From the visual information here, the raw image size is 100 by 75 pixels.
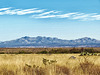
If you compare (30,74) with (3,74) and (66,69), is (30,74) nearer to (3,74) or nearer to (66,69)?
(3,74)

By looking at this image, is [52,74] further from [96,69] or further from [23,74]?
[96,69]

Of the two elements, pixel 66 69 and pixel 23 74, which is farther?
pixel 66 69

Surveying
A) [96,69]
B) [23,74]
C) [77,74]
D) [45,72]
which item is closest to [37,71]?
[45,72]

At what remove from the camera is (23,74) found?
25.2 ft

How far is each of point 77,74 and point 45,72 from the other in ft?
3.96

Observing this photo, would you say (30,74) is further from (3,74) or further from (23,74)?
(3,74)

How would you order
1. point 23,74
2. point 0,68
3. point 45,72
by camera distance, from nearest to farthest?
point 23,74 → point 45,72 → point 0,68

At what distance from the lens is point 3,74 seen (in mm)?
8320

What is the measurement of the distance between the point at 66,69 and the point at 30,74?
75.1 inches

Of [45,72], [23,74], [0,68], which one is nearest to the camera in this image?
[23,74]

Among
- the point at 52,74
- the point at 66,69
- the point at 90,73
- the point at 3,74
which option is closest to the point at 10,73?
the point at 3,74

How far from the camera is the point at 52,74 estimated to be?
7762 millimetres

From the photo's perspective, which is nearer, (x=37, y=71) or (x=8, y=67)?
(x=37, y=71)

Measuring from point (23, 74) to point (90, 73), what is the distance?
2.69m
